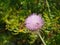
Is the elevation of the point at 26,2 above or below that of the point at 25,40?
above

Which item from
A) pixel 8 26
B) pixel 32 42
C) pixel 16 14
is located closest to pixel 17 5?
pixel 16 14

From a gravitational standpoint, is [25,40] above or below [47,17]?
below

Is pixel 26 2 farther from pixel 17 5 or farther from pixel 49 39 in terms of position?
pixel 49 39

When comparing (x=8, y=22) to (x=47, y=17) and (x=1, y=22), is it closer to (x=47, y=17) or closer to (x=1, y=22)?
(x=1, y=22)

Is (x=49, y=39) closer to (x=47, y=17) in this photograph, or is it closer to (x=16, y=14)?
(x=47, y=17)

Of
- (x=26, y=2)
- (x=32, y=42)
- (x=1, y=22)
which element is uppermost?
(x=26, y=2)

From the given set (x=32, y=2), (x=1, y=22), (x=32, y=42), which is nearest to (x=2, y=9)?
Result: (x=1, y=22)

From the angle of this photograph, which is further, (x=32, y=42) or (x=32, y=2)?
(x=32, y=2)

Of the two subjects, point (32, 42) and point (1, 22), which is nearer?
point (32, 42)
